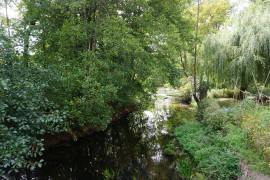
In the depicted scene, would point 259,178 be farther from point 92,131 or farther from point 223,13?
point 223,13

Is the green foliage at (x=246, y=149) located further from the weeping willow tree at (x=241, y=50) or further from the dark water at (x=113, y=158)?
the weeping willow tree at (x=241, y=50)

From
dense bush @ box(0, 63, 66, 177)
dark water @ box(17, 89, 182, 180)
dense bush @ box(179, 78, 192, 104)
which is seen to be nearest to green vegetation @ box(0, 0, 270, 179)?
dense bush @ box(0, 63, 66, 177)

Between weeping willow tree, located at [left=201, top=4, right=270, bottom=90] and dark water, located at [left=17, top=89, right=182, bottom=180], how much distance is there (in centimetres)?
619

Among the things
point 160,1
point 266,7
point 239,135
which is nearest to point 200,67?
point 266,7

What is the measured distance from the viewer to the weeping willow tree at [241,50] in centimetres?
950

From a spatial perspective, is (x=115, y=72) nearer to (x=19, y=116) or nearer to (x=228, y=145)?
(x=19, y=116)

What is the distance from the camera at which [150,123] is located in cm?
1141

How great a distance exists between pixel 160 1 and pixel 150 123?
8.06 m

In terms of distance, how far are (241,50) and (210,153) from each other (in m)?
8.17

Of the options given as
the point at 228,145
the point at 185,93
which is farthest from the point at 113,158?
the point at 185,93

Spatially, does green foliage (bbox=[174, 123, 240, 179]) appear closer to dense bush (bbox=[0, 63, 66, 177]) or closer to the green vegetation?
Result: the green vegetation

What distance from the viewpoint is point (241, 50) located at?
10.3m

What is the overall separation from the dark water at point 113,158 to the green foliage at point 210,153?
3.26 ft

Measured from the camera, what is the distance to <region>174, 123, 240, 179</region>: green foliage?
4.71 meters
